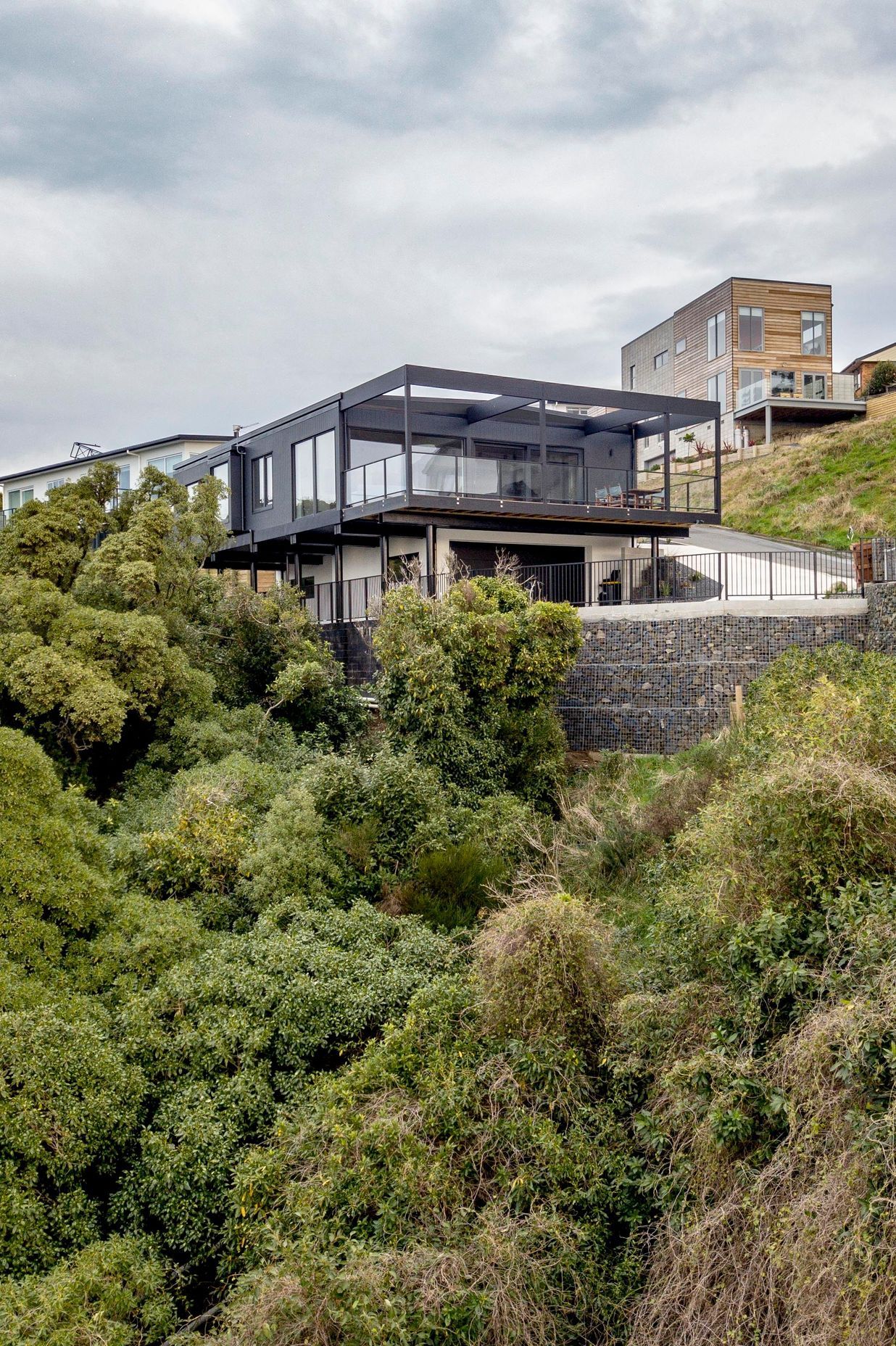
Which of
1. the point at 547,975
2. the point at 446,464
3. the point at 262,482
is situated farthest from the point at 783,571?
the point at 547,975

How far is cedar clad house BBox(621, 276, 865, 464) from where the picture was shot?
38.0m

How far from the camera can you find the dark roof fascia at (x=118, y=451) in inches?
1393

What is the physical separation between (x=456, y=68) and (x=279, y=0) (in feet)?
9.46

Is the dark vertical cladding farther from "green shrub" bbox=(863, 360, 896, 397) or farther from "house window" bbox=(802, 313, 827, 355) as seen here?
"house window" bbox=(802, 313, 827, 355)

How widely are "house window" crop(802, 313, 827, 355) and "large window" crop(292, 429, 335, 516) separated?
26.2 meters

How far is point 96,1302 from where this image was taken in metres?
6.40

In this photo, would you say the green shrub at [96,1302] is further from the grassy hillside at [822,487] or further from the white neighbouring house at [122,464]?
the white neighbouring house at [122,464]

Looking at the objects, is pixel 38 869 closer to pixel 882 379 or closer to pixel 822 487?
pixel 822 487

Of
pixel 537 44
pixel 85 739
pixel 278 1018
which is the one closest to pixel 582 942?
pixel 278 1018

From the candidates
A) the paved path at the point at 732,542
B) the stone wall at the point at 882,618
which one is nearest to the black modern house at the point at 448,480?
the paved path at the point at 732,542

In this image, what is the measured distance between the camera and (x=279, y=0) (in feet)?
45.6

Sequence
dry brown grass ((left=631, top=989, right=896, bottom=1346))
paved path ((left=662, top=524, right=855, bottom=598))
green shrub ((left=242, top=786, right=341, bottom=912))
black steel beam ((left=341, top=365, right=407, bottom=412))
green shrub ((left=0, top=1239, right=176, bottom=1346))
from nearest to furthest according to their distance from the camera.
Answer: dry brown grass ((left=631, top=989, right=896, bottom=1346)), green shrub ((left=0, top=1239, right=176, bottom=1346)), green shrub ((left=242, top=786, right=341, bottom=912)), paved path ((left=662, top=524, right=855, bottom=598)), black steel beam ((left=341, top=365, right=407, bottom=412))

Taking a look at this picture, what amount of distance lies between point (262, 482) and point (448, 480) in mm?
6911

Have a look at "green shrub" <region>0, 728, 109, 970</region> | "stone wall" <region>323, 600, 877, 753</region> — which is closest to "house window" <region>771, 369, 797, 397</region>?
"stone wall" <region>323, 600, 877, 753</region>
